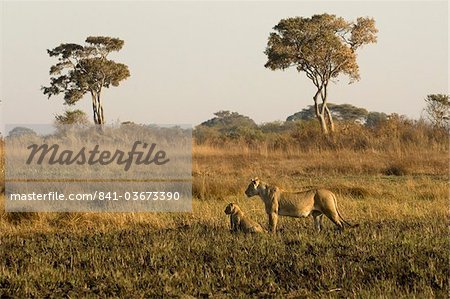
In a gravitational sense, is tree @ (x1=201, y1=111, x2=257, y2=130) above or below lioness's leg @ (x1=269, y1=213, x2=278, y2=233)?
above

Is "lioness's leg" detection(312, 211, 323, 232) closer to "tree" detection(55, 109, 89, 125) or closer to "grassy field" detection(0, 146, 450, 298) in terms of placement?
"grassy field" detection(0, 146, 450, 298)

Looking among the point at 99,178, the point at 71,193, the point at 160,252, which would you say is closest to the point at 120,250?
the point at 160,252

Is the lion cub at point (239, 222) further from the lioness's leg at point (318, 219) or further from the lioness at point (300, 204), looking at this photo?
the lioness's leg at point (318, 219)

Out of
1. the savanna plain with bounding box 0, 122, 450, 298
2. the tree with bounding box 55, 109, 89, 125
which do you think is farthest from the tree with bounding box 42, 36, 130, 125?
the savanna plain with bounding box 0, 122, 450, 298

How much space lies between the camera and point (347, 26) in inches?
1394

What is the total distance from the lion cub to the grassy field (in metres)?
0.21

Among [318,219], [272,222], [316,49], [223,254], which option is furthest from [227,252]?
[316,49]

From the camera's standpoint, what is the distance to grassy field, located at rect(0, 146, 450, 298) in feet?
20.3

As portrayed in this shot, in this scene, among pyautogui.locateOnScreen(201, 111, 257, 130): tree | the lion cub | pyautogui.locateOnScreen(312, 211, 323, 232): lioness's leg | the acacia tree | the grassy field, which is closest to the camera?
the grassy field

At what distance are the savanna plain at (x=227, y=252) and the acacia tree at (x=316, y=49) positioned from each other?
20.9 metres

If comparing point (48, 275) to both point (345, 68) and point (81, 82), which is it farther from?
point (81, 82)

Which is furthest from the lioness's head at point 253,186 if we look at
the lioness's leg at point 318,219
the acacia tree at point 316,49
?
the acacia tree at point 316,49

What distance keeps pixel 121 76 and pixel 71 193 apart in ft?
91.7

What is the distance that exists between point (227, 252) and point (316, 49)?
27.6 meters
